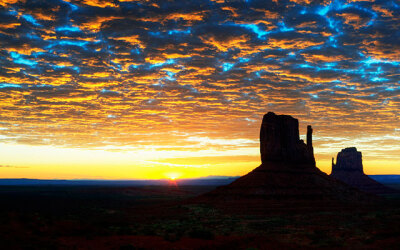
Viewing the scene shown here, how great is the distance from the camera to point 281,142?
82.8 metres

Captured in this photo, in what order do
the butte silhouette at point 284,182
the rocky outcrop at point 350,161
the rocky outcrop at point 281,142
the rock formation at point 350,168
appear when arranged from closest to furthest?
the butte silhouette at point 284,182 < the rocky outcrop at point 281,142 < the rock formation at point 350,168 < the rocky outcrop at point 350,161

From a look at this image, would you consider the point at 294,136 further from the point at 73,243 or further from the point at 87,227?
the point at 73,243

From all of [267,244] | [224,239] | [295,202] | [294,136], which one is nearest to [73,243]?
[224,239]

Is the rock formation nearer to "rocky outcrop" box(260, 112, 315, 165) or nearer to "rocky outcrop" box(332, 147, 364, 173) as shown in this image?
"rocky outcrop" box(332, 147, 364, 173)

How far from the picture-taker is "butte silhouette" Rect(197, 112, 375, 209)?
224ft

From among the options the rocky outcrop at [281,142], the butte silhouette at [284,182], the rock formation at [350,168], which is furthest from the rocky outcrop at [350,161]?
the rocky outcrop at [281,142]

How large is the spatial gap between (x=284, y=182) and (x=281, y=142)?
12.5 m

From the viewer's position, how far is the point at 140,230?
34.1 meters

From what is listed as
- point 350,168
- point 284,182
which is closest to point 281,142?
point 284,182

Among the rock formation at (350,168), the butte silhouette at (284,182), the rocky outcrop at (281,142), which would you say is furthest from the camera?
the rock formation at (350,168)

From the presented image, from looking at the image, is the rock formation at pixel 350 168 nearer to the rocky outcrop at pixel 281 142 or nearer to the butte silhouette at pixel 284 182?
the butte silhouette at pixel 284 182

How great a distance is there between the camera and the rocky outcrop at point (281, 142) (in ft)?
268

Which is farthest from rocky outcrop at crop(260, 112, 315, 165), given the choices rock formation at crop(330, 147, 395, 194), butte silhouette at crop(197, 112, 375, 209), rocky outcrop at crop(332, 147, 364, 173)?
rocky outcrop at crop(332, 147, 364, 173)

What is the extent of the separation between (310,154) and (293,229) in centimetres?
5566
